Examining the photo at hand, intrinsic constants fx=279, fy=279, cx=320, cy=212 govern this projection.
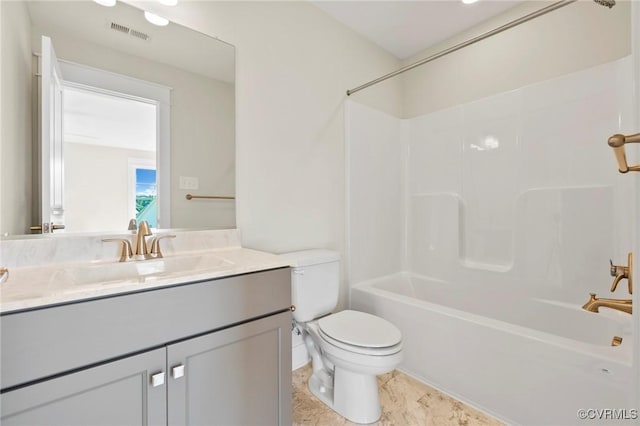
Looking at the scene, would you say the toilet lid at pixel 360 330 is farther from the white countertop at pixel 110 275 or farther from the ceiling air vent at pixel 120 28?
the ceiling air vent at pixel 120 28

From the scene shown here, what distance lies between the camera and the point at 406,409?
1514mm

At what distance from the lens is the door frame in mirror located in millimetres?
1254

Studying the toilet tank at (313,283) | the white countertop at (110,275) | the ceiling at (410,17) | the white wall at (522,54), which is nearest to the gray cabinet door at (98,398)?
the white countertop at (110,275)

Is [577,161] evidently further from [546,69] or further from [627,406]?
[627,406]

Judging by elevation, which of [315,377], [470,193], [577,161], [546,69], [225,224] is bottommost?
[315,377]

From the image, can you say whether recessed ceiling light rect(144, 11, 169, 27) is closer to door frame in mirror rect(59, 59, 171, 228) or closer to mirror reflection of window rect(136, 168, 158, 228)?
door frame in mirror rect(59, 59, 171, 228)

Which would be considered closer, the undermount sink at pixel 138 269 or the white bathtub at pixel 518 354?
the undermount sink at pixel 138 269

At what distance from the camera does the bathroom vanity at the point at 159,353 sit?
689mm

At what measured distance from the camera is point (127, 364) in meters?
0.80

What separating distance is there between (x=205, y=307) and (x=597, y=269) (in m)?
2.22

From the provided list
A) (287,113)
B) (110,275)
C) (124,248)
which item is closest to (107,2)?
(287,113)

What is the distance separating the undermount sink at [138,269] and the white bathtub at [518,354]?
4.03 ft

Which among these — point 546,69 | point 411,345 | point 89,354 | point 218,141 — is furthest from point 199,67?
point 546,69

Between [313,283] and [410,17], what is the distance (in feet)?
6.88
